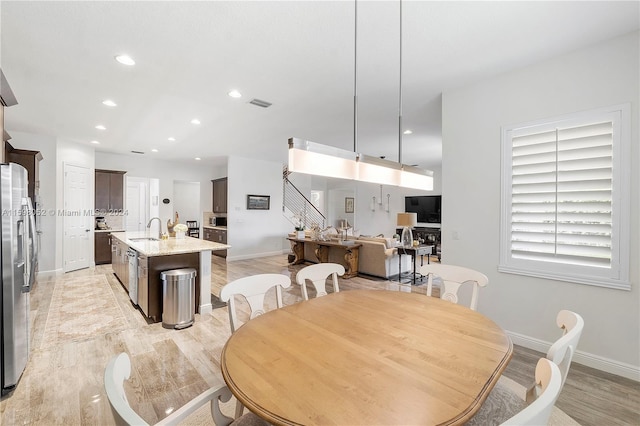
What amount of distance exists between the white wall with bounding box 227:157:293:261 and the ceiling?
3.29 meters

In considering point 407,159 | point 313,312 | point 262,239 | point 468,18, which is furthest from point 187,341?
point 407,159

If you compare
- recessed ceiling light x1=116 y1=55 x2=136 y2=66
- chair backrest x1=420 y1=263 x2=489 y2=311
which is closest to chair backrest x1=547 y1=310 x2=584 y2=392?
chair backrest x1=420 y1=263 x2=489 y2=311

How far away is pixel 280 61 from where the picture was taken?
2.69 meters

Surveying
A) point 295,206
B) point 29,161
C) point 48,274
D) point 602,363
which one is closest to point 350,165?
point 602,363

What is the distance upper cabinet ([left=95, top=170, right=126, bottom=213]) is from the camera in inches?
269

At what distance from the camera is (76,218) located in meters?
6.02

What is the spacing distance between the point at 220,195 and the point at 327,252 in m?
3.96

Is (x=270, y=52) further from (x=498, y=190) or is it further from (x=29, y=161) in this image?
(x=29, y=161)

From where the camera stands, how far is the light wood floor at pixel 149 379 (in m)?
1.91

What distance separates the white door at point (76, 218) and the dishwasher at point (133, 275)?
297cm

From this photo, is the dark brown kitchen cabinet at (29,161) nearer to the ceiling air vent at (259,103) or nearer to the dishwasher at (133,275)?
the dishwasher at (133,275)

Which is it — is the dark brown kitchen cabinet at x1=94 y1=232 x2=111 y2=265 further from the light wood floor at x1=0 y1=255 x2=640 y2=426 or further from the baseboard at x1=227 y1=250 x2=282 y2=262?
the light wood floor at x1=0 y1=255 x2=640 y2=426

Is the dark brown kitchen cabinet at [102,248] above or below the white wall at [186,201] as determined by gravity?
below

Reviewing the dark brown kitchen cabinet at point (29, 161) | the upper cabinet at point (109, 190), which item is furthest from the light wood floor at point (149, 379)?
the upper cabinet at point (109, 190)
